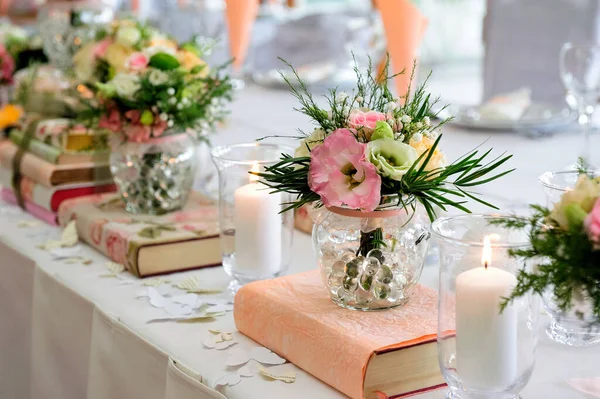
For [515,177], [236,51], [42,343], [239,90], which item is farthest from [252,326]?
[236,51]

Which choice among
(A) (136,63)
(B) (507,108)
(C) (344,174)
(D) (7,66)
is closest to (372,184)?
(C) (344,174)

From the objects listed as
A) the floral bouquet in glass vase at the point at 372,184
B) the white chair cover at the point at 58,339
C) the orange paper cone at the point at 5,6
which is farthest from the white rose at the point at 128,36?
the orange paper cone at the point at 5,6

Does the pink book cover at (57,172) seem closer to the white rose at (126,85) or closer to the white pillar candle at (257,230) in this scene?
the white rose at (126,85)

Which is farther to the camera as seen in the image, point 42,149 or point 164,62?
point 42,149

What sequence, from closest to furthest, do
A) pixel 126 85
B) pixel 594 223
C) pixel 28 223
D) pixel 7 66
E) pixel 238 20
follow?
1. pixel 594 223
2. pixel 126 85
3. pixel 28 223
4. pixel 7 66
5. pixel 238 20

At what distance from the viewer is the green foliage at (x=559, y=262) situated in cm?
72

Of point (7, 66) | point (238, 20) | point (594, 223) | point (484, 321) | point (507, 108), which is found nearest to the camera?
point (594, 223)

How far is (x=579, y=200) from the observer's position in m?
0.75

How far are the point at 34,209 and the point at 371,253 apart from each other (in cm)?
95

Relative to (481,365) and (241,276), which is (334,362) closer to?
(481,365)

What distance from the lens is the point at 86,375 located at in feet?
4.22

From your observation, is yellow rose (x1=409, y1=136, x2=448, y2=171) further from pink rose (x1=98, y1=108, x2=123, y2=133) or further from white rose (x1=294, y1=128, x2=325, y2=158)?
pink rose (x1=98, y1=108, x2=123, y2=133)

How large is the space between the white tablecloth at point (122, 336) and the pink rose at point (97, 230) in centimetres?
3

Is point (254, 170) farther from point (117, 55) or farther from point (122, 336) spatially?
point (117, 55)
